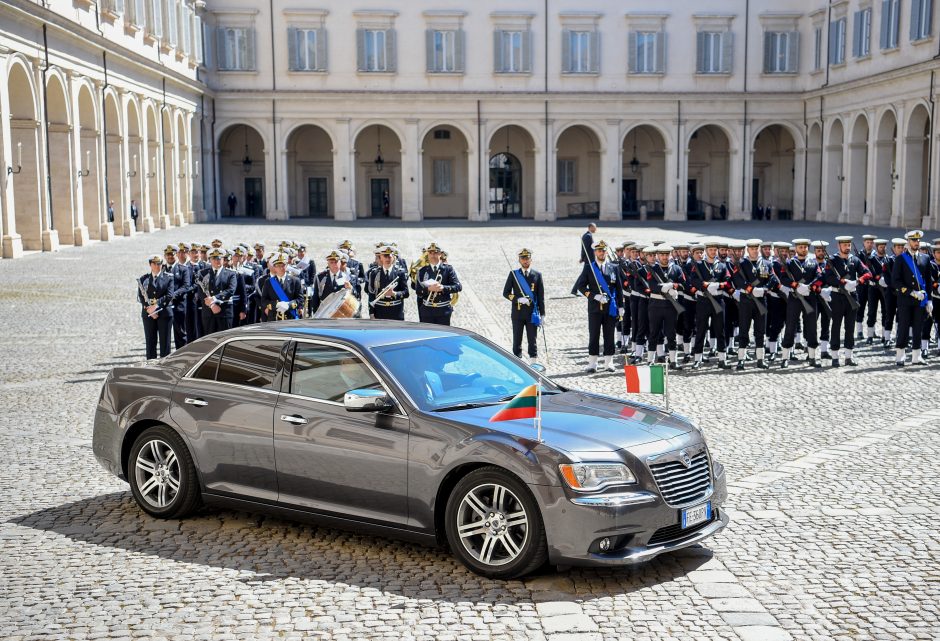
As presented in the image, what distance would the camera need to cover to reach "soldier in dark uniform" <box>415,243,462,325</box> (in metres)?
15.3

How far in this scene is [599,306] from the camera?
15438mm

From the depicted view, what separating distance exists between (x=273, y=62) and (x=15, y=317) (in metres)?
33.6

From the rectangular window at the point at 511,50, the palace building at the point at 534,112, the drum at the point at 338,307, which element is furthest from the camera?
the rectangular window at the point at 511,50

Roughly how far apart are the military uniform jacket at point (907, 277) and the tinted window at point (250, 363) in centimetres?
1122

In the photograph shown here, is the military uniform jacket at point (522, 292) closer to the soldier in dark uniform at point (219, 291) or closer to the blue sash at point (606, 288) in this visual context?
the blue sash at point (606, 288)

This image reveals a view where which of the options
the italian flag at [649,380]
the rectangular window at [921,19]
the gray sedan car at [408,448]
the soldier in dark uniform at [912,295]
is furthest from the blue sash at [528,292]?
the rectangular window at [921,19]

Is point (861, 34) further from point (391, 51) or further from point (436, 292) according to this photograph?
point (436, 292)

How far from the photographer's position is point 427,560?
7004 mm

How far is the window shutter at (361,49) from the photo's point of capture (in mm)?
51156

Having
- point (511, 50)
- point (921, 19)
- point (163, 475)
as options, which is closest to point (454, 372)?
point (163, 475)

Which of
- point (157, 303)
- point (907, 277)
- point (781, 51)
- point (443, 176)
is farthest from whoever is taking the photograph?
point (443, 176)

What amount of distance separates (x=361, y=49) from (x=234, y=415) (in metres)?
45.8

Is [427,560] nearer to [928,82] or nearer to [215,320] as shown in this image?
[215,320]

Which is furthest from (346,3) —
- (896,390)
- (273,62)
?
(896,390)
